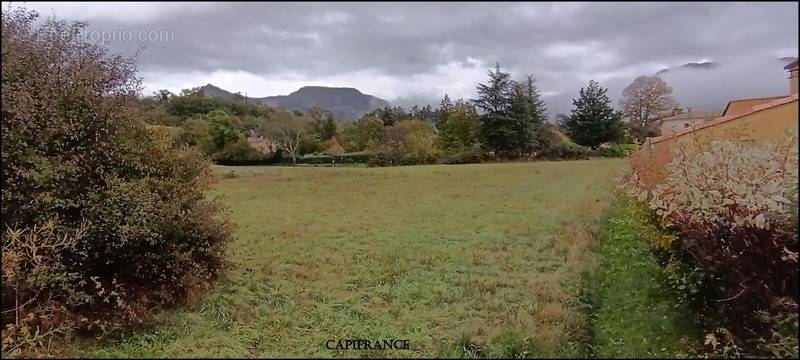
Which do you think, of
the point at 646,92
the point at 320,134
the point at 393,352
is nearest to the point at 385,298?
the point at 393,352

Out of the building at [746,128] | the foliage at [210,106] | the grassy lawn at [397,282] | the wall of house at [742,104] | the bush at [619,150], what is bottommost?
the grassy lawn at [397,282]

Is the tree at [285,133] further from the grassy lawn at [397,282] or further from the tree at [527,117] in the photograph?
the grassy lawn at [397,282]

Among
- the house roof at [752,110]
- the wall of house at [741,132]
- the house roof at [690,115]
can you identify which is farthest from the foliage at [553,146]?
the house roof at [752,110]

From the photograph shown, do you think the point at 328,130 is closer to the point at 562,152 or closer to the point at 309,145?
the point at 309,145

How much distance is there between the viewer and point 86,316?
14.7 ft

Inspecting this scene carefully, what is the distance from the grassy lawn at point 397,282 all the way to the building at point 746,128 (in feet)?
6.42

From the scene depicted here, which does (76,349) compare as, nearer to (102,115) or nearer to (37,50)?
(102,115)

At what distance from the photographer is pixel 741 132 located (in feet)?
16.1


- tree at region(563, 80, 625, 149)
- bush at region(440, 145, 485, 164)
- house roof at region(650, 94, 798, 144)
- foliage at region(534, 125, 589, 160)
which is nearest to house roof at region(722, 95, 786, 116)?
house roof at region(650, 94, 798, 144)

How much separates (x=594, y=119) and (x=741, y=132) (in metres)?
7.77

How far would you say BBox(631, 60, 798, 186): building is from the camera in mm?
4629

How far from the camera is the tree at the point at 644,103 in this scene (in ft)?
26.4

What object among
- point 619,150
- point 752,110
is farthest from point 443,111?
point 752,110

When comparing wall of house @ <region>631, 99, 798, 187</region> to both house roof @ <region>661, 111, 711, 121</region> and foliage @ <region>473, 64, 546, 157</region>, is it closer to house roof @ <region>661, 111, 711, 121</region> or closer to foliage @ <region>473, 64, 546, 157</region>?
house roof @ <region>661, 111, 711, 121</region>
